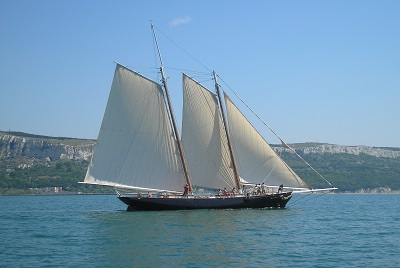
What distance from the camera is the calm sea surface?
3691 cm

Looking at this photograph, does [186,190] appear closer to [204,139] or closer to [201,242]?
[204,139]

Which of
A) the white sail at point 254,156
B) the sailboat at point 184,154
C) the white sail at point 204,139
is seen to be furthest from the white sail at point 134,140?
the white sail at point 254,156

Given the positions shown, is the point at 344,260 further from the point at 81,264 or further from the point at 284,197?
the point at 284,197

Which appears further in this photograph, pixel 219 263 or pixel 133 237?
pixel 133 237

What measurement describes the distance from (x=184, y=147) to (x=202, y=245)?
106ft

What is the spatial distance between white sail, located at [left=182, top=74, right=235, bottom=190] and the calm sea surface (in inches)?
389

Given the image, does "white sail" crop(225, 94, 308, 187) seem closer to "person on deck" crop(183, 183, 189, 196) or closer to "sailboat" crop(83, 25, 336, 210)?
"sailboat" crop(83, 25, 336, 210)

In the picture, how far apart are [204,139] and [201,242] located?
3147 centimetres

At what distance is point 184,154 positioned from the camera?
7488 centimetres

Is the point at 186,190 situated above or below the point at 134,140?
below

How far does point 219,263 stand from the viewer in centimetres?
3581

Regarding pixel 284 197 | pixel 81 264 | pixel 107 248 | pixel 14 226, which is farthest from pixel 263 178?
pixel 81 264

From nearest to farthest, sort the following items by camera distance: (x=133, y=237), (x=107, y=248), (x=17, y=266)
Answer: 1. (x=17, y=266)
2. (x=107, y=248)
3. (x=133, y=237)

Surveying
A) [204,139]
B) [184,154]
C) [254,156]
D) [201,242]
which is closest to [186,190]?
[184,154]
